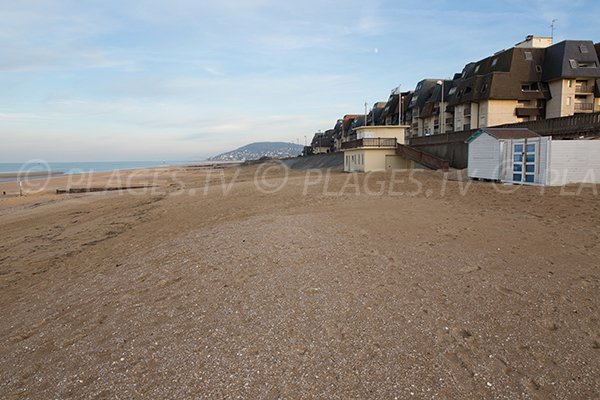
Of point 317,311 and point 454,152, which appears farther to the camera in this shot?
point 454,152

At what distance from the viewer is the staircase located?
85.9 ft

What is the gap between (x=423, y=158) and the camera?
28.5 m

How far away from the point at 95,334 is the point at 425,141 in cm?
3119

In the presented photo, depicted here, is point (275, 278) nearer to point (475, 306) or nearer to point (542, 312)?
point (475, 306)

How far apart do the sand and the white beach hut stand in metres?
5.14

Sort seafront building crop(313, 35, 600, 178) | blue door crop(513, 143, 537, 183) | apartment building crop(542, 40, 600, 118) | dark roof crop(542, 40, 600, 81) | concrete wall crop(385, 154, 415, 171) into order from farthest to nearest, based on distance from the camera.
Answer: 1. apartment building crop(542, 40, 600, 118)
2. dark roof crop(542, 40, 600, 81)
3. concrete wall crop(385, 154, 415, 171)
4. seafront building crop(313, 35, 600, 178)
5. blue door crop(513, 143, 537, 183)

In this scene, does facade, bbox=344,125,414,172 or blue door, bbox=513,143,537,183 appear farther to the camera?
facade, bbox=344,125,414,172

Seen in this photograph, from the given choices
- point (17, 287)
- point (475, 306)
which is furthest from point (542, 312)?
point (17, 287)

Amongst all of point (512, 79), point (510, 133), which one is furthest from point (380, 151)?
point (512, 79)

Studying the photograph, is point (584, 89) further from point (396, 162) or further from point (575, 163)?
point (575, 163)

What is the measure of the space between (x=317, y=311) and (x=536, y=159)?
47.1ft

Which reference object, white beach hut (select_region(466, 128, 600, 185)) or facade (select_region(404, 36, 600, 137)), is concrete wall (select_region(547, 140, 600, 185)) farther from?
Result: facade (select_region(404, 36, 600, 137))

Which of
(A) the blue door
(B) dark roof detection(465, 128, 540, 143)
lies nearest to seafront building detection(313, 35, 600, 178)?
(B) dark roof detection(465, 128, 540, 143)

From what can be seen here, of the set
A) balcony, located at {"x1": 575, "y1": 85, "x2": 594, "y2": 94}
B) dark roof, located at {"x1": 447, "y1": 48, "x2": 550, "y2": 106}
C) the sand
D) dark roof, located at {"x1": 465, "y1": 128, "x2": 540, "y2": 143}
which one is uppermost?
dark roof, located at {"x1": 447, "y1": 48, "x2": 550, "y2": 106}
